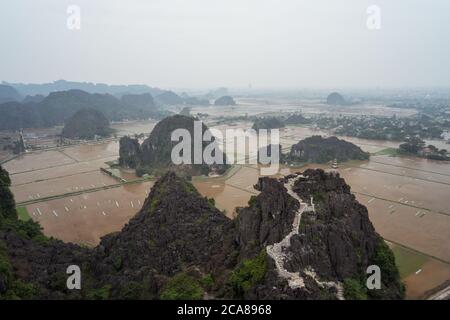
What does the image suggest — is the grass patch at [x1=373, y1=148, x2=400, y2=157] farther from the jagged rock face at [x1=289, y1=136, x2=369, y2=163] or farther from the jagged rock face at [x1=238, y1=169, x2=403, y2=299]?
the jagged rock face at [x1=238, y1=169, x2=403, y2=299]

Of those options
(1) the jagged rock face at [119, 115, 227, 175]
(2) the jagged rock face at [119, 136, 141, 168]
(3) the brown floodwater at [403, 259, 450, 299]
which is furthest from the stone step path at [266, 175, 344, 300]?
A: (2) the jagged rock face at [119, 136, 141, 168]

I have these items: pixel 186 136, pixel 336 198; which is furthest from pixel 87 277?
pixel 186 136

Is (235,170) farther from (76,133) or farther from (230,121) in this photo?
(230,121)

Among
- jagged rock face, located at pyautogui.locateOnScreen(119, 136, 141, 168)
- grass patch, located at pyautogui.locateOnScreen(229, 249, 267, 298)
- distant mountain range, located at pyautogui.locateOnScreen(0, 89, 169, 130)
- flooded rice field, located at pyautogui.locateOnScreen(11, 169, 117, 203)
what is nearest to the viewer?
grass patch, located at pyautogui.locateOnScreen(229, 249, 267, 298)

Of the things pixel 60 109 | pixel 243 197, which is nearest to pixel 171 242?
pixel 243 197

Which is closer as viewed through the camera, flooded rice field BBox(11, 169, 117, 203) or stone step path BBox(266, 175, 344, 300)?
stone step path BBox(266, 175, 344, 300)

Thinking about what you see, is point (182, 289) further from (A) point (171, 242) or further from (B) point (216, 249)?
(A) point (171, 242)
